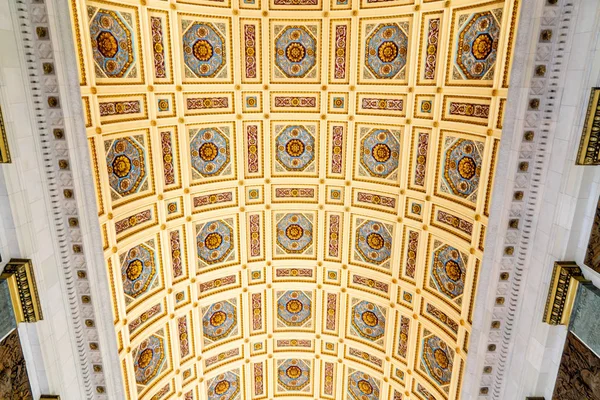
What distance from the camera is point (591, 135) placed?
893cm

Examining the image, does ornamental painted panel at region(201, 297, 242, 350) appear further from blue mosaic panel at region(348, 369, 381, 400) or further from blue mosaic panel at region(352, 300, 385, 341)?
blue mosaic panel at region(348, 369, 381, 400)

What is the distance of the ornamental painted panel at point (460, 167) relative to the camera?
13547 millimetres

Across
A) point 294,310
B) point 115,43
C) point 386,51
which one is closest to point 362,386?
point 294,310

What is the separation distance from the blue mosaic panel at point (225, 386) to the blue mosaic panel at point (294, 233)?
6.70 meters

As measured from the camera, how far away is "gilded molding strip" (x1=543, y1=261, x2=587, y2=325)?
9.68 m

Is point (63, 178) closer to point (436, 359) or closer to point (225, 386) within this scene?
point (225, 386)

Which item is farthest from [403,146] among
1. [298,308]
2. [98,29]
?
[98,29]

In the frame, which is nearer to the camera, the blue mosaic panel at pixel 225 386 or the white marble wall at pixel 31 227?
the white marble wall at pixel 31 227

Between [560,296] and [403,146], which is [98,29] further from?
[560,296]

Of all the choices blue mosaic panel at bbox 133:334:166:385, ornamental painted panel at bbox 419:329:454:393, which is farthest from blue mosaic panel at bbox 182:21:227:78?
ornamental painted panel at bbox 419:329:454:393

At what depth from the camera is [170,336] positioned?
16.8 metres

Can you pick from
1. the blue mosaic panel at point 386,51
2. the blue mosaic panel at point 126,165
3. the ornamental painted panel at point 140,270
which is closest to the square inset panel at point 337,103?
the blue mosaic panel at point 386,51

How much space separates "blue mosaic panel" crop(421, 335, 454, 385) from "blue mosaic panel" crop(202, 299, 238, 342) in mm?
8338

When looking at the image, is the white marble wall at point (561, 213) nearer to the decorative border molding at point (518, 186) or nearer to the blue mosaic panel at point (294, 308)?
the decorative border molding at point (518, 186)
